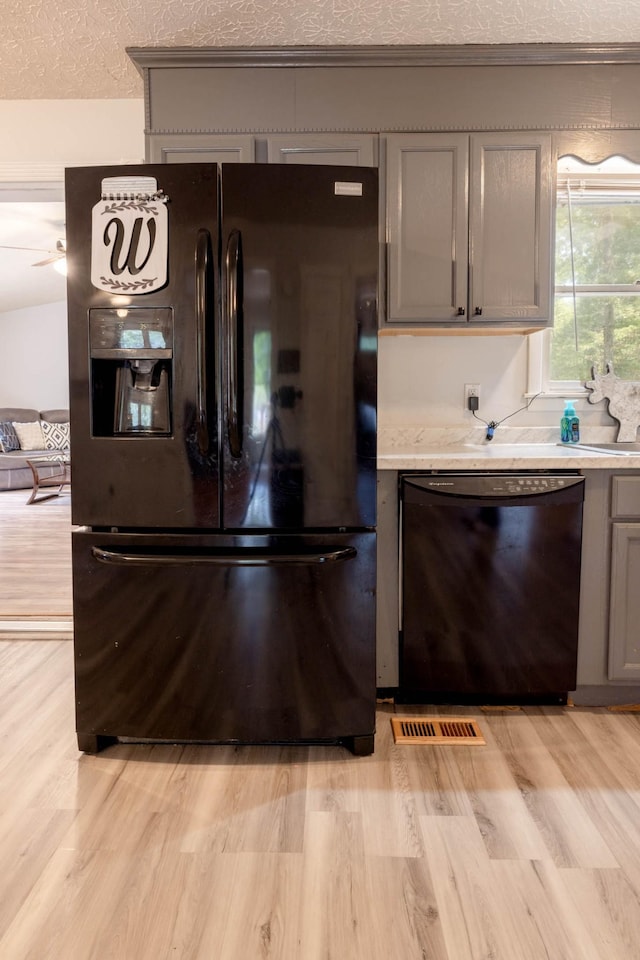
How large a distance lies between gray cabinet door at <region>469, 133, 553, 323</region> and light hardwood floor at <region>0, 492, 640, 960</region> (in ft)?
5.04

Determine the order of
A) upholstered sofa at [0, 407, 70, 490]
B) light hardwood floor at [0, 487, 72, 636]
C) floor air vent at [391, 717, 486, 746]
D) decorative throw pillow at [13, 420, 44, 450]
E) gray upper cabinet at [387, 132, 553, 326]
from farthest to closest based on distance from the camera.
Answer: decorative throw pillow at [13, 420, 44, 450] → upholstered sofa at [0, 407, 70, 490] → light hardwood floor at [0, 487, 72, 636] → gray upper cabinet at [387, 132, 553, 326] → floor air vent at [391, 717, 486, 746]

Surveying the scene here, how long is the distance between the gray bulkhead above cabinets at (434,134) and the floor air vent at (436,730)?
1452mm

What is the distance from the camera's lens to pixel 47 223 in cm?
614

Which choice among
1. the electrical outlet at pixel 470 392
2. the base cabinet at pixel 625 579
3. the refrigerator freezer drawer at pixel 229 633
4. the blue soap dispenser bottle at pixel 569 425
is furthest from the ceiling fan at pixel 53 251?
the base cabinet at pixel 625 579

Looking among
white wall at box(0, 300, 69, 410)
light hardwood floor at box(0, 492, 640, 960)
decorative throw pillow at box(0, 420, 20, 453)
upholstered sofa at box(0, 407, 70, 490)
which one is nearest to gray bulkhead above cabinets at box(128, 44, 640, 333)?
light hardwood floor at box(0, 492, 640, 960)

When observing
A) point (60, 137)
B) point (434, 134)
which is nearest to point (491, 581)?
point (434, 134)

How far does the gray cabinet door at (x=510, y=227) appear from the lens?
2404mm

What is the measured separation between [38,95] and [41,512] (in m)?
4.60

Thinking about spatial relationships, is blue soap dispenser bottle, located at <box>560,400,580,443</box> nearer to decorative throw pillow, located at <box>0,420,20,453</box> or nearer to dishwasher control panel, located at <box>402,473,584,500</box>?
dishwasher control panel, located at <box>402,473,584,500</box>

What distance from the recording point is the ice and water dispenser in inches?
75.5

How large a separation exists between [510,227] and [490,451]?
84 cm

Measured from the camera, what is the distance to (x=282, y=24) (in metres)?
2.25

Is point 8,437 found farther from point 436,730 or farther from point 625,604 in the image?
point 625,604

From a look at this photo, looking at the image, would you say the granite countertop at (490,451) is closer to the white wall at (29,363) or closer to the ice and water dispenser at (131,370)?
the ice and water dispenser at (131,370)
